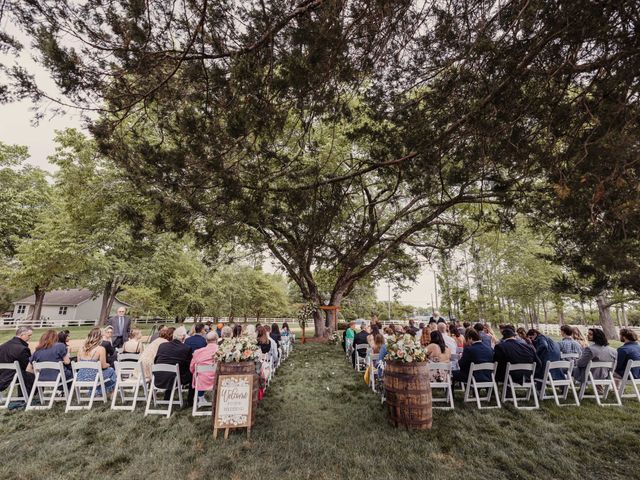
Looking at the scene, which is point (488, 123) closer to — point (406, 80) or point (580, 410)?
point (406, 80)

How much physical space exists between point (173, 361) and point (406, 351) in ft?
13.4

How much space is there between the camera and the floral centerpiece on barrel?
14.5 feet

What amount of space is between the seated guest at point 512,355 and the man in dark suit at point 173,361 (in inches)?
230

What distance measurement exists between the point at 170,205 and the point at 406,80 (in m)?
3.56

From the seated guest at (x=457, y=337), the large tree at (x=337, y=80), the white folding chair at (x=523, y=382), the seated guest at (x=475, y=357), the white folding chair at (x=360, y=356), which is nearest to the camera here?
the large tree at (x=337, y=80)

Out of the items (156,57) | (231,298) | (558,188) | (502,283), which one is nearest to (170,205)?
(156,57)

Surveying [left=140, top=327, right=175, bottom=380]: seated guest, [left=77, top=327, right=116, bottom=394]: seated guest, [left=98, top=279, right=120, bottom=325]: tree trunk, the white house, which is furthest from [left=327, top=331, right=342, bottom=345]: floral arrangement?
the white house

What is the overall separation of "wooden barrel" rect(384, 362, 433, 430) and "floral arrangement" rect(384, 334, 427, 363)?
0.07 metres

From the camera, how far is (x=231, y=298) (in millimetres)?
33219

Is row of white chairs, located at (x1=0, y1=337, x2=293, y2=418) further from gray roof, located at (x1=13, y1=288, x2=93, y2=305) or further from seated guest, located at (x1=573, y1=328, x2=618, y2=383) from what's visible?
gray roof, located at (x1=13, y1=288, x2=93, y2=305)

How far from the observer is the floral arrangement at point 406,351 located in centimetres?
463

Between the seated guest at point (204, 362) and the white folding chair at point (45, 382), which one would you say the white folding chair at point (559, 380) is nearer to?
the seated guest at point (204, 362)

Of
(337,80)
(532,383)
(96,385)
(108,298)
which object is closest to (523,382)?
(532,383)

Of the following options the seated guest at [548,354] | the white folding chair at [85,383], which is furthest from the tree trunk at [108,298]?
the seated guest at [548,354]
